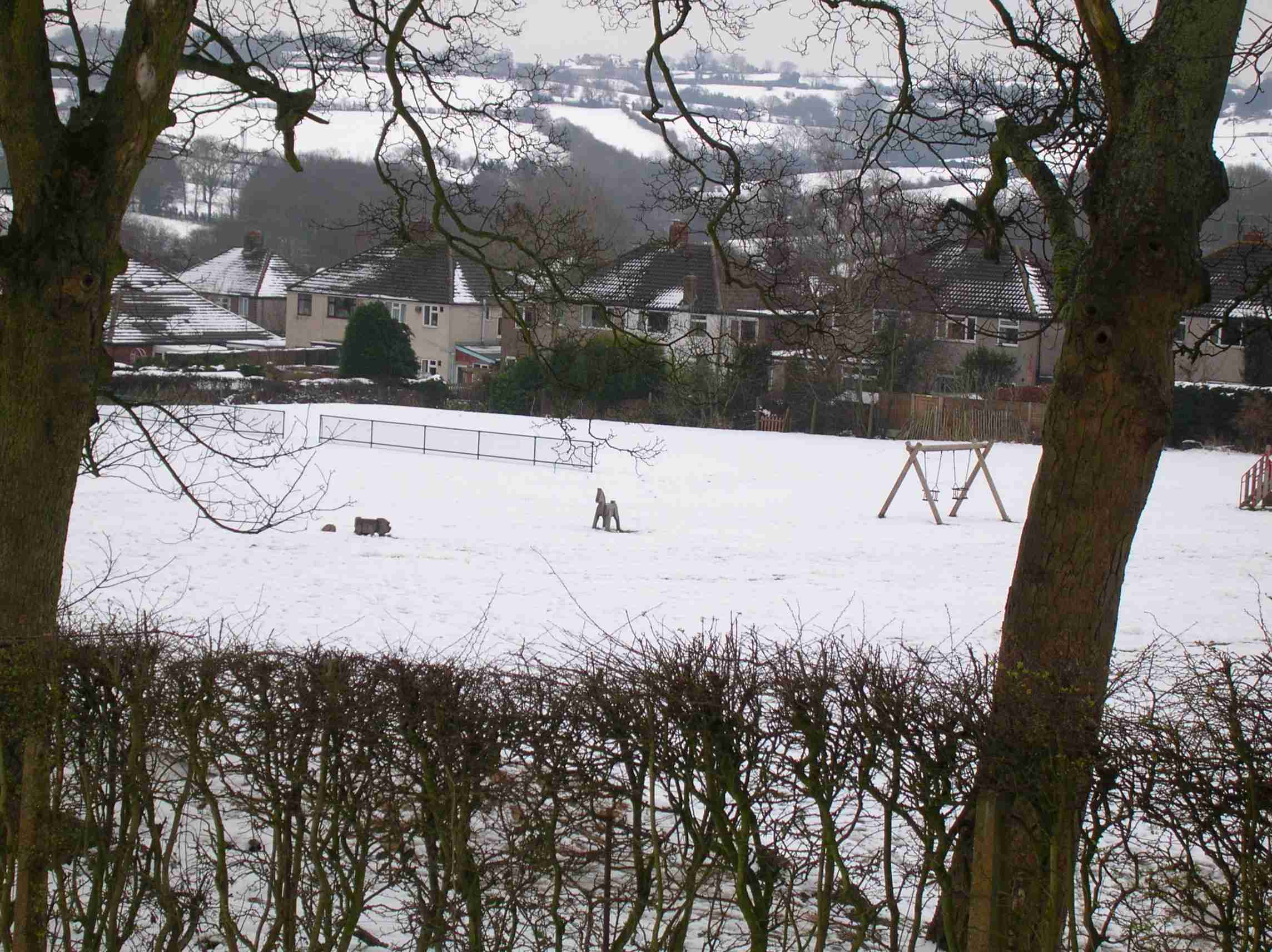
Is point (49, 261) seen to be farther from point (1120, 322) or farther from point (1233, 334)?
point (1233, 334)

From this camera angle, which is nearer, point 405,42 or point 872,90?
point 872,90

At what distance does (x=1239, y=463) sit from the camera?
33.6 meters

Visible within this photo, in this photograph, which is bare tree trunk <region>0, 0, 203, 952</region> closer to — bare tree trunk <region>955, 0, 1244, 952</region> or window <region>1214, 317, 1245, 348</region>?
bare tree trunk <region>955, 0, 1244, 952</region>

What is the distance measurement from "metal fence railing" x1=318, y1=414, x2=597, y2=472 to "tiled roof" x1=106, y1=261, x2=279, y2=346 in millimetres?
19695

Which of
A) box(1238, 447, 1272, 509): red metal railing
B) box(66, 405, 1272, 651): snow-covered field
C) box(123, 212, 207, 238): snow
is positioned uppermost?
box(123, 212, 207, 238): snow

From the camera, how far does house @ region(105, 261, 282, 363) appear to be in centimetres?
5000

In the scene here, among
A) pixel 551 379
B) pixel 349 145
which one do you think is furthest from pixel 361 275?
pixel 551 379

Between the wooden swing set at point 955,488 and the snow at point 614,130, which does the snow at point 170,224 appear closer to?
the snow at point 614,130

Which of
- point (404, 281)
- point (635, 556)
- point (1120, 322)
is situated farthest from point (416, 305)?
point (1120, 322)

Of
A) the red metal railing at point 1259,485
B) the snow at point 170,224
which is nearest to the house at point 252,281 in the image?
the snow at point 170,224

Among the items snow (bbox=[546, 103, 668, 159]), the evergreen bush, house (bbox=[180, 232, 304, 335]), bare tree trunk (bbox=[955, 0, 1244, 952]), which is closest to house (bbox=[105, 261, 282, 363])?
the evergreen bush

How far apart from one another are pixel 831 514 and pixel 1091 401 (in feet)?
63.2

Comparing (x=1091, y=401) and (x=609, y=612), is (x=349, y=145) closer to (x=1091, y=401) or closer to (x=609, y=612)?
(x=609, y=612)

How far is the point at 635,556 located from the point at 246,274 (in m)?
59.2
